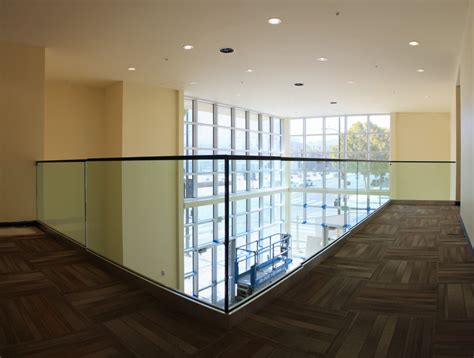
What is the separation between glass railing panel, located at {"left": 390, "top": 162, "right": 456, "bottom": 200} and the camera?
9.33 m

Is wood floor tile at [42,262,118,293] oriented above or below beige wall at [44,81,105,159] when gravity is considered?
below

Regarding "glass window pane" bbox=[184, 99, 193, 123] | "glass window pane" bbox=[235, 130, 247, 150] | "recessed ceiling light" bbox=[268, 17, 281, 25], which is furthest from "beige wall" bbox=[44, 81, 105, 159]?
"recessed ceiling light" bbox=[268, 17, 281, 25]

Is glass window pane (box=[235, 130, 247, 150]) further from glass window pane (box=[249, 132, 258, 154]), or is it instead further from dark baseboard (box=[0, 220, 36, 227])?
dark baseboard (box=[0, 220, 36, 227])

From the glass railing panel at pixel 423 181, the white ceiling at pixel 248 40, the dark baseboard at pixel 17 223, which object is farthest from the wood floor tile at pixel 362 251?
the glass railing panel at pixel 423 181

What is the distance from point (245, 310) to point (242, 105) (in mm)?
11591

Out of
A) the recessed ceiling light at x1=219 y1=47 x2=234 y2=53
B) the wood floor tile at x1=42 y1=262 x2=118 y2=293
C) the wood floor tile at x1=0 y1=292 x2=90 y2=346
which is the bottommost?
the wood floor tile at x1=0 y1=292 x2=90 y2=346

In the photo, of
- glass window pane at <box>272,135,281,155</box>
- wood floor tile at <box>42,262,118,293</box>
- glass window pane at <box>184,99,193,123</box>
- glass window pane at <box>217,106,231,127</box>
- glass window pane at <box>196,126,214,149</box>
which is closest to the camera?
wood floor tile at <box>42,262,118,293</box>

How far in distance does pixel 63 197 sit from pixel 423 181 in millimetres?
→ 8626

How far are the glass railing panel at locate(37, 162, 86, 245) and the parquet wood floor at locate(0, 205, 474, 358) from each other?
0.58 m

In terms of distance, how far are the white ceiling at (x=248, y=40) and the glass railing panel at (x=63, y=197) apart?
7.01 ft

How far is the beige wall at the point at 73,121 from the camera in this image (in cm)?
925

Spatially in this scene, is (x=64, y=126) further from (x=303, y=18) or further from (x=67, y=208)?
(x=303, y=18)

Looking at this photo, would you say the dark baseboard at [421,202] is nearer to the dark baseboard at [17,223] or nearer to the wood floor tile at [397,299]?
the wood floor tile at [397,299]

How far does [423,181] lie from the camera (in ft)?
31.6
